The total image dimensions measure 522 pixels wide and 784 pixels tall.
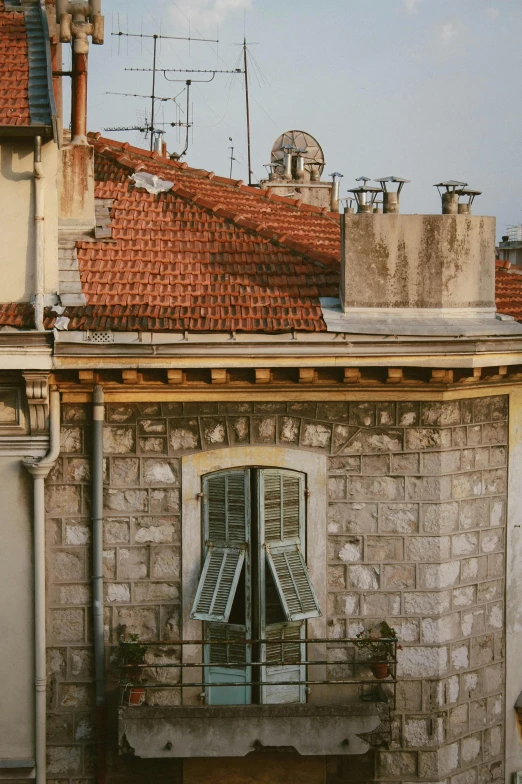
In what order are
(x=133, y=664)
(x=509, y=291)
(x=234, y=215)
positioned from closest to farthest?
(x=133, y=664), (x=234, y=215), (x=509, y=291)

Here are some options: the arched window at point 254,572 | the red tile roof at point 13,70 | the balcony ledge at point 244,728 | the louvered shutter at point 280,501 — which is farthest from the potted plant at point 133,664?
the red tile roof at point 13,70

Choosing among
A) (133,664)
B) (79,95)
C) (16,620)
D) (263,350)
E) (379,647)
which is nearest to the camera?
(263,350)

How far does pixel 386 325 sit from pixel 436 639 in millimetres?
3304

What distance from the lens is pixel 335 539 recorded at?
1150 centimetres

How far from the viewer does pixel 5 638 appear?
1115cm

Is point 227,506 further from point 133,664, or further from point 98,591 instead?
point 133,664

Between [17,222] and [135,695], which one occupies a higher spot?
[17,222]

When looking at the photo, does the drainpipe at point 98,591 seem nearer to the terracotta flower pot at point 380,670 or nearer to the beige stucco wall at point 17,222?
the beige stucco wall at point 17,222

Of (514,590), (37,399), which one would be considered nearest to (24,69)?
(37,399)

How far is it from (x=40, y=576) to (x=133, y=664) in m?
1.27

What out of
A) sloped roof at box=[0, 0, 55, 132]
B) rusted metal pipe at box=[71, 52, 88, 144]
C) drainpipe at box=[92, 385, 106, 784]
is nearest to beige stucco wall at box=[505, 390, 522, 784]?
drainpipe at box=[92, 385, 106, 784]

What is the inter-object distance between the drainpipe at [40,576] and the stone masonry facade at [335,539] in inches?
7.4

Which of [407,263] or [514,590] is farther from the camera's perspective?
[514,590]

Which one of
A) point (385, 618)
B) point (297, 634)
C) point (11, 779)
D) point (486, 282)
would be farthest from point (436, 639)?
point (11, 779)
